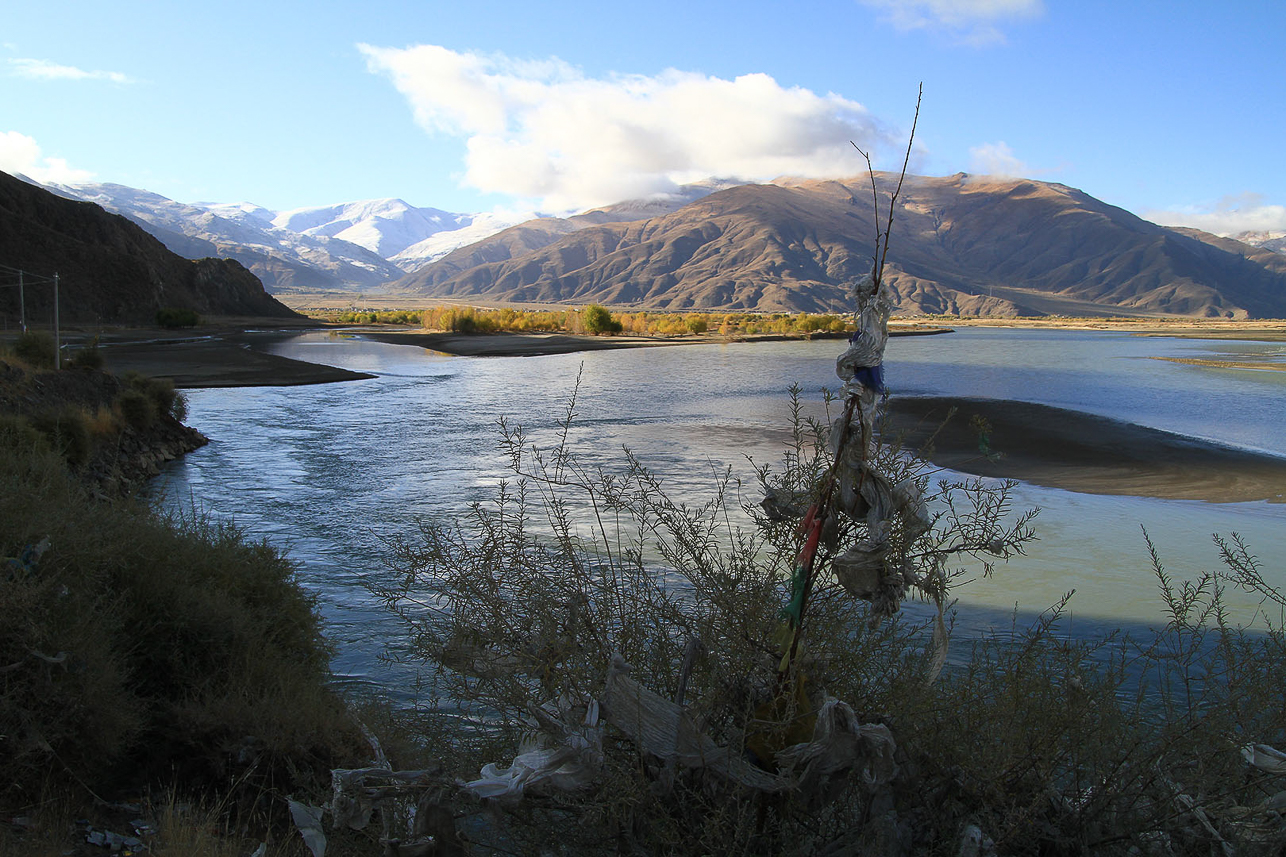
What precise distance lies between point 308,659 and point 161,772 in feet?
4.37

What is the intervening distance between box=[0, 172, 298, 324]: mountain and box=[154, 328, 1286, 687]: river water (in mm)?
25617

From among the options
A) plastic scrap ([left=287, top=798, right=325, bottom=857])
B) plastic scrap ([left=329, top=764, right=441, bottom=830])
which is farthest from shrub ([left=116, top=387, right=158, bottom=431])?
plastic scrap ([left=329, top=764, right=441, bottom=830])

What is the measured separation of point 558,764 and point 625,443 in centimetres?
1682

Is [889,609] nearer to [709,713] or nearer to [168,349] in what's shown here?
[709,713]

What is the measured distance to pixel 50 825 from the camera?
13.0 feet

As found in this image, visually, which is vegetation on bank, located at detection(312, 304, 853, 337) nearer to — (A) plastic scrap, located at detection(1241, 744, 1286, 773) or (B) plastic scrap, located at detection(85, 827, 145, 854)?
(B) plastic scrap, located at detection(85, 827, 145, 854)

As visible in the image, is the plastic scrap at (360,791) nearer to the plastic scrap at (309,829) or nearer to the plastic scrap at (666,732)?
the plastic scrap at (309,829)

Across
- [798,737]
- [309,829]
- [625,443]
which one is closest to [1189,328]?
[625,443]

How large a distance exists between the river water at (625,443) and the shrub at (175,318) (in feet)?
77.5

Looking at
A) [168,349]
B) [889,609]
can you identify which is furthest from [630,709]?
[168,349]

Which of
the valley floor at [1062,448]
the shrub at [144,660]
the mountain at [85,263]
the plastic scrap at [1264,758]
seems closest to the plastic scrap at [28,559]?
the shrub at [144,660]

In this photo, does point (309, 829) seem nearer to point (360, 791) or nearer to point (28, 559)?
point (360, 791)

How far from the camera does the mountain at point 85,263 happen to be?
56.4m

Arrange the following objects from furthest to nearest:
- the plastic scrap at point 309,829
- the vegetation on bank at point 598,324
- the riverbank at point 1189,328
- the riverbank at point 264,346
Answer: the riverbank at point 1189,328 < the vegetation on bank at point 598,324 < the riverbank at point 264,346 < the plastic scrap at point 309,829
